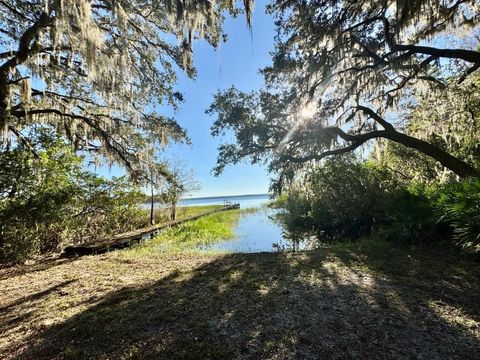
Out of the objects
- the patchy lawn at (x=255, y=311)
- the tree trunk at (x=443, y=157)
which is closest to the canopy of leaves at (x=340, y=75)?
the tree trunk at (x=443, y=157)

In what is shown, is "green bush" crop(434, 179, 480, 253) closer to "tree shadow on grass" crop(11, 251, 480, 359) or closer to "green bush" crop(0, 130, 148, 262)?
"tree shadow on grass" crop(11, 251, 480, 359)

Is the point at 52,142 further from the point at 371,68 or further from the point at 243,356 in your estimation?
the point at 371,68

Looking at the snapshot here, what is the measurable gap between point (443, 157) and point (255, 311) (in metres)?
6.91

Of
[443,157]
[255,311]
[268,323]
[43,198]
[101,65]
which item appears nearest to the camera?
[268,323]

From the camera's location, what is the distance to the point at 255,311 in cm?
304

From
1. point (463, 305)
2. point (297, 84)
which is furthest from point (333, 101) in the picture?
point (463, 305)

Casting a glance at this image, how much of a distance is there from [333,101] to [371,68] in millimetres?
2238

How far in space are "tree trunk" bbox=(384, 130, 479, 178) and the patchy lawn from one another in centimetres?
289

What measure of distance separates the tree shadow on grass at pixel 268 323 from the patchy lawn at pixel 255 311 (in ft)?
0.04

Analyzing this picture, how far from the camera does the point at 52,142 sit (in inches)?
279

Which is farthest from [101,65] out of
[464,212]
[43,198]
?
[464,212]

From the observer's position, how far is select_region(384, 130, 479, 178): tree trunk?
22.1 feet

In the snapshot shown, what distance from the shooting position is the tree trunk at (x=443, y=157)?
6.73 metres

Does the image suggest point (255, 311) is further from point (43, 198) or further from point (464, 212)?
point (43, 198)
